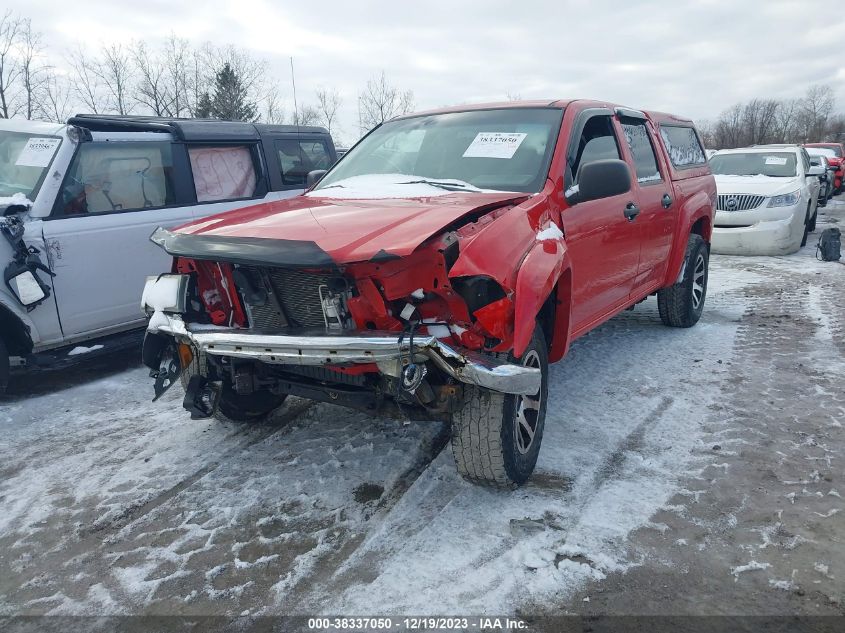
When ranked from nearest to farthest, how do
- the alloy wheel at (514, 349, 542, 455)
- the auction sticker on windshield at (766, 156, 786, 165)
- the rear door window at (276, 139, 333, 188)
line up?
the alloy wheel at (514, 349, 542, 455), the rear door window at (276, 139, 333, 188), the auction sticker on windshield at (766, 156, 786, 165)

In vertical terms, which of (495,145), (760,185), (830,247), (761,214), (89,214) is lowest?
(830,247)

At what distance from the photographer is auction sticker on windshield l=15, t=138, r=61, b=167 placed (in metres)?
4.84

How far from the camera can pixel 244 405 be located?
157 inches

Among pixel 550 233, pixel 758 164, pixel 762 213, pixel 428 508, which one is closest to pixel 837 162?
pixel 758 164

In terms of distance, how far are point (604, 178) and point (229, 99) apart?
33.2m

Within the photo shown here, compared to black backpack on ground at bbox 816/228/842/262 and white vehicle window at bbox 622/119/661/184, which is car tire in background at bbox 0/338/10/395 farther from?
black backpack on ground at bbox 816/228/842/262

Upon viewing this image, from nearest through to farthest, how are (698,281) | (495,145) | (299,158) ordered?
(495,145) < (698,281) < (299,158)

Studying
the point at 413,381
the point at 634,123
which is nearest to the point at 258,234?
the point at 413,381

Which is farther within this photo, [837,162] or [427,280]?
[837,162]

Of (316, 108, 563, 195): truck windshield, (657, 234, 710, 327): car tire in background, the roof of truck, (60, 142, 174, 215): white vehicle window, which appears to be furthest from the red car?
(60, 142, 174, 215): white vehicle window

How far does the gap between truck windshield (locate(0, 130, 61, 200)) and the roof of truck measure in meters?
0.29

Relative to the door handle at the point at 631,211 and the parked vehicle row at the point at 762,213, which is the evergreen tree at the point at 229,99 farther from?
the door handle at the point at 631,211

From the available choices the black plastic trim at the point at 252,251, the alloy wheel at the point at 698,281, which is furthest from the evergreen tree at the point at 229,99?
the black plastic trim at the point at 252,251

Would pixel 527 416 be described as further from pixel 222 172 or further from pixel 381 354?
pixel 222 172
